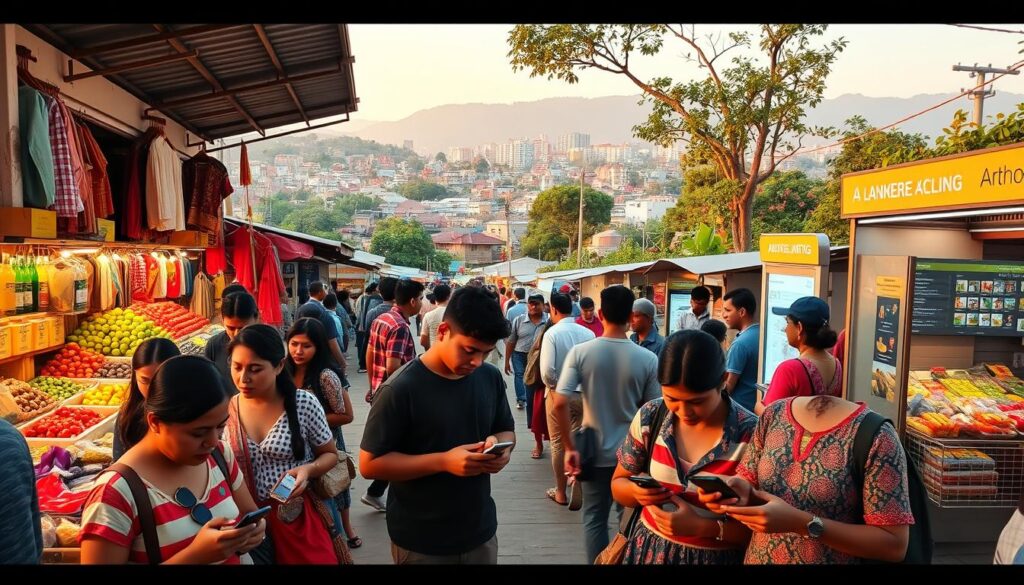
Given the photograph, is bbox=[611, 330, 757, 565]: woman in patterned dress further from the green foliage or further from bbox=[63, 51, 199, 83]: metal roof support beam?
the green foliage

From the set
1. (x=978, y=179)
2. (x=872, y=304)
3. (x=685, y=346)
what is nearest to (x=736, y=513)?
(x=685, y=346)

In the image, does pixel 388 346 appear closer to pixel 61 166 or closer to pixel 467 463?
pixel 61 166

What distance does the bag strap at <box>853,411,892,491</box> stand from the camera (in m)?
2.17

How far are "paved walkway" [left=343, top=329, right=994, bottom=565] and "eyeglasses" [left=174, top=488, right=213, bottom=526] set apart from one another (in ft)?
7.27

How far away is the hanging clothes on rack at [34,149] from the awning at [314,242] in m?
7.07

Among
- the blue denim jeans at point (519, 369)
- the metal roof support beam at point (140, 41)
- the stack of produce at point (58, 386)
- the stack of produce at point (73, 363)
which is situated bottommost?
the blue denim jeans at point (519, 369)

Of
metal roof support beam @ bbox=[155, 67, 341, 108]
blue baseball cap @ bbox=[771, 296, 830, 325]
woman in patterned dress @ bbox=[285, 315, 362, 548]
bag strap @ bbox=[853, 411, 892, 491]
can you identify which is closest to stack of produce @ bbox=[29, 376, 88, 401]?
woman in patterned dress @ bbox=[285, 315, 362, 548]

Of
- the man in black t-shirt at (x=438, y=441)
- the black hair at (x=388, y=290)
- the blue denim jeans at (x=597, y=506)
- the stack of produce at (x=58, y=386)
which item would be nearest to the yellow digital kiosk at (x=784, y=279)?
the blue denim jeans at (x=597, y=506)

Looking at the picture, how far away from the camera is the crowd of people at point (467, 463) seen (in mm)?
2088

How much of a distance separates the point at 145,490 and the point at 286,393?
1256mm

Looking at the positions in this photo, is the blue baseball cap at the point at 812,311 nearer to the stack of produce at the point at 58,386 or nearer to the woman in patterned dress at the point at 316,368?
the woman in patterned dress at the point at 316,368

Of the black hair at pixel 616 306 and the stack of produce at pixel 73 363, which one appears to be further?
the stack of produce at pixel 73 363

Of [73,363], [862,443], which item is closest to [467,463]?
[862,443]

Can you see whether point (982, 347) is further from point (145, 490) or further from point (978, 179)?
point (145, 490)
